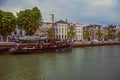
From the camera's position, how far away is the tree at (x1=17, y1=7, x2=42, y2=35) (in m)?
74.6

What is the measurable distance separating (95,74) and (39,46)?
34361 millimetres

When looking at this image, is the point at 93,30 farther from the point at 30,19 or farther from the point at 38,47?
the point at 38,47

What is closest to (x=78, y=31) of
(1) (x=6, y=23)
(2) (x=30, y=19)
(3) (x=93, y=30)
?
(3) (x=93, y=30)

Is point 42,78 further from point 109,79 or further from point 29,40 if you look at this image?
point 29,40

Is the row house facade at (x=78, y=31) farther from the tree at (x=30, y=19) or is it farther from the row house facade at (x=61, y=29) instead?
the tree at (x=30, y=19)

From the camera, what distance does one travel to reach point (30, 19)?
75.0 meters

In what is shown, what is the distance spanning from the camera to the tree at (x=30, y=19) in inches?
2938

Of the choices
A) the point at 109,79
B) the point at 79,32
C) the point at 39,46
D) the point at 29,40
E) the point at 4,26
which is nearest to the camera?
the point at 109,79

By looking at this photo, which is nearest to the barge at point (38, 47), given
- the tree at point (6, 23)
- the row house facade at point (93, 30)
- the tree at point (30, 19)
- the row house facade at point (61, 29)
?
the tree at point (30, 19)

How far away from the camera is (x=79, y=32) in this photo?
450ft

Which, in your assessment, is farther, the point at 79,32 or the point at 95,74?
the point at 79,32

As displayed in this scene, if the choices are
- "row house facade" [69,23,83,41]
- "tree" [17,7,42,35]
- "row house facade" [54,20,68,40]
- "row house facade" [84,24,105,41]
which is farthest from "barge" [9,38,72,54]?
"row house facade" [84,24,105,41]

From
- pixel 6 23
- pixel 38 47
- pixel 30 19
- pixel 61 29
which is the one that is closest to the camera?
pixel 38 47

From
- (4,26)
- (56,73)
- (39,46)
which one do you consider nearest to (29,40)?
(39,46)
